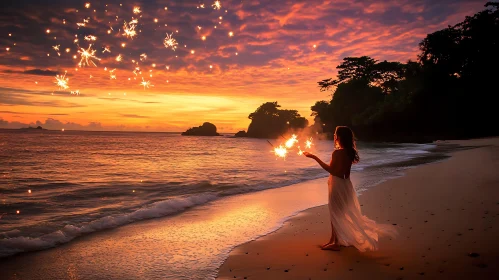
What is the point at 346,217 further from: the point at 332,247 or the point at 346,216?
the point at 332,247

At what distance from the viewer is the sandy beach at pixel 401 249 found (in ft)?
16.4

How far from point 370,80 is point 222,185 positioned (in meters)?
83.4

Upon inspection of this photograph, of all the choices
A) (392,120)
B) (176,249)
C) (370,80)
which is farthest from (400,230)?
(370,80)

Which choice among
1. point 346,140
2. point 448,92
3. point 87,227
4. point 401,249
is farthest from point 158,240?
point 448,92

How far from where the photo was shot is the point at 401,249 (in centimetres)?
596

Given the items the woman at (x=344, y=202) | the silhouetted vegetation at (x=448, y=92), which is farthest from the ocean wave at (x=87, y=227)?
the silhouetted vegetation at (x=448, y=92)

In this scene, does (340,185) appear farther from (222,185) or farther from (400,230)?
(222,185)

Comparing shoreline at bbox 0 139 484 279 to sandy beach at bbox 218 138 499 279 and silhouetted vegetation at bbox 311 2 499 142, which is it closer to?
sandy beach at bbox 218 138 499 279

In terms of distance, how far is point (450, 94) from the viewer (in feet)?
207

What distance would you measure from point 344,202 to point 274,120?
527 ft

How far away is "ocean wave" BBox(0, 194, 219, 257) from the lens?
7.67 metres

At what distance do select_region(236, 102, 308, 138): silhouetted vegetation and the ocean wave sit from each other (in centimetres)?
14808

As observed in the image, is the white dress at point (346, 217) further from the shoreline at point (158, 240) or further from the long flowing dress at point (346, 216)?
the shoreline at point (158, 240)

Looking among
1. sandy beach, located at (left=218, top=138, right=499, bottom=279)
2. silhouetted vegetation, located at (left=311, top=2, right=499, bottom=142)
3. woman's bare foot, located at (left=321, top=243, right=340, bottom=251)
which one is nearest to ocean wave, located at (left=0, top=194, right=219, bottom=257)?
sandy beach, located at (left=218, top=138, right=499, bottom=279)
